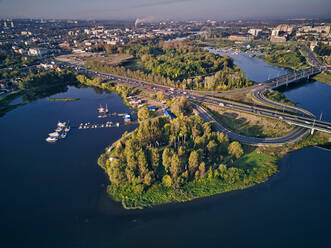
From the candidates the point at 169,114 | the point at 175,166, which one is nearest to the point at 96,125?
the point at 169,114

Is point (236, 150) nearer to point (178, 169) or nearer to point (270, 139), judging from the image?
point (270, 139)

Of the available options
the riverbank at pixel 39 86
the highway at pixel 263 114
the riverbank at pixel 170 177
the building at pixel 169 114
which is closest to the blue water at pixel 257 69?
the highway at pixel 263 114

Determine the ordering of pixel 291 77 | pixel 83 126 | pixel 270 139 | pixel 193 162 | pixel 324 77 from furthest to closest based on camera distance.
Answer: pixel 324 77 < pixel 291 77 < pixel 83 126 < pixel 270 139 < pixel 193 162

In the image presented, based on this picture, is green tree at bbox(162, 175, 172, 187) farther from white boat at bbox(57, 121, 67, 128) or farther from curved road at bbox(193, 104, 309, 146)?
white boat at bbox(57, 121, 67, 128)

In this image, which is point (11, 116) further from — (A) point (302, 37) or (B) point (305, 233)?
(A) point (302, 37)

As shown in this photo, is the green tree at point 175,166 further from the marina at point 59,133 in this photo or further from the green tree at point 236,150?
the marina at point 59,133

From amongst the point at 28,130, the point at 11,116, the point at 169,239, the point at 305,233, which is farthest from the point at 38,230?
the point at 11,116

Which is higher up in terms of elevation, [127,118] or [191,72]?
[191,72]

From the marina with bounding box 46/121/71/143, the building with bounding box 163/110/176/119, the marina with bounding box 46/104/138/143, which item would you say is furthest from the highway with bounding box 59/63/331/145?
the marina with bounding box 46/121/71/143
